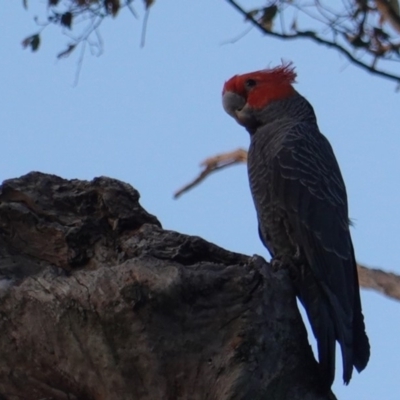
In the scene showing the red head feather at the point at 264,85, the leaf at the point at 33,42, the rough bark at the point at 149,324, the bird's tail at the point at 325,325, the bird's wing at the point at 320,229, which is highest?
the red head feather at the point at 264,85

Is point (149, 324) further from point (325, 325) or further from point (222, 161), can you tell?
point (222, 161)

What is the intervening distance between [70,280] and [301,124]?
1803 mm

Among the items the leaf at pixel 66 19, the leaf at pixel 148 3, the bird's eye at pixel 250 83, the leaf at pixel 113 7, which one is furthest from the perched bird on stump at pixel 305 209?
the leaf at pixel 66 19

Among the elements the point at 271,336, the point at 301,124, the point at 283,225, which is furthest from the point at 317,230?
the point at 271,336

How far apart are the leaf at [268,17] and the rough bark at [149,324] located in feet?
5.51

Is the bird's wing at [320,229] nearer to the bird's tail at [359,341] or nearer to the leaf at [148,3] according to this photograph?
the bird's tail at [359,341]

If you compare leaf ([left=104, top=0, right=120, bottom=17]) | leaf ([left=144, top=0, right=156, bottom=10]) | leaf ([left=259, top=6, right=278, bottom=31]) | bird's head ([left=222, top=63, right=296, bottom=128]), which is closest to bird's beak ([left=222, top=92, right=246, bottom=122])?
bird's head ([left=222, top=63, right=296, bottom=128])

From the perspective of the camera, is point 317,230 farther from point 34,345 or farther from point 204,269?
point 34,345

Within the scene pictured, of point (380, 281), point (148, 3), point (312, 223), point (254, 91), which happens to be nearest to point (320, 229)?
point (312, 223)

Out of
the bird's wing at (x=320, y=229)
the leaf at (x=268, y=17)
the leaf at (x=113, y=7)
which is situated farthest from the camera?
the leaf at (x=113, y=7)

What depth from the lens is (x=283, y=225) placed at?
138 inches

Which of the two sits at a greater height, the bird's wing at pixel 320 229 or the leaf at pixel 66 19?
the leaf at pixel 66 19

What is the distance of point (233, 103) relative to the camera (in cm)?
438

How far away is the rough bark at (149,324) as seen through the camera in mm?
2359
